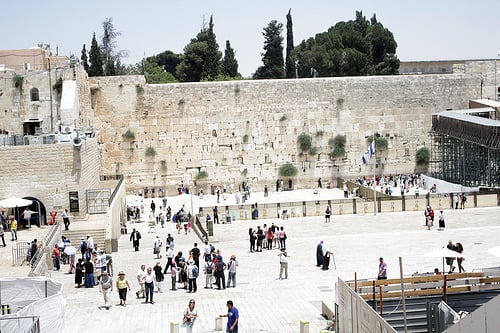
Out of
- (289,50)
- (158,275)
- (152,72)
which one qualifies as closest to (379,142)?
(289,50)

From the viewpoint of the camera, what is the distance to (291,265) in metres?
21.1

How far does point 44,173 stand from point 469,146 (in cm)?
2069

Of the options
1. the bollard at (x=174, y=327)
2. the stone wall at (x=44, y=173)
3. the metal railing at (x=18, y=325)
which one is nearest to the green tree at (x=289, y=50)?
the stone wall at (x=44, y=173)

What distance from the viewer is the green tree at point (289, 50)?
167ft

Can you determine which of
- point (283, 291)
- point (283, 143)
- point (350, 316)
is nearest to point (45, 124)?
point (283, 143)

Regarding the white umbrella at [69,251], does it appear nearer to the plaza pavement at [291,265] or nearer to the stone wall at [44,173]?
the plaza pavement at [291,265]

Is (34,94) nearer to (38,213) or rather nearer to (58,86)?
(58,86)

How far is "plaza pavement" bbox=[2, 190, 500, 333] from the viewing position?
50.8 feet

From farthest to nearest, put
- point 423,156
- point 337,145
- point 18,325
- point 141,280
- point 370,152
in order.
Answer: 1. point 423,156
2. point 337,145
3. point 370,152
4. point 141,280
5. point 18,325

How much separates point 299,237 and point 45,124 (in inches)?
603

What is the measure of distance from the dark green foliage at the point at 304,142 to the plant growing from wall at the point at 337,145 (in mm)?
1198

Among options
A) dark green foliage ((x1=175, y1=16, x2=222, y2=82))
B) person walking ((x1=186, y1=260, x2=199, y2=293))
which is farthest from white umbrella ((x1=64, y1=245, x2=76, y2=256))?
dark green foliage ((x1=175, y1=16, x2=222, y2=82))

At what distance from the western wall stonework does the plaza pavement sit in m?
9.06

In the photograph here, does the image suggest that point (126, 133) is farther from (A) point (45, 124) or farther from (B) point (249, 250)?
(B) point (249, 250)
